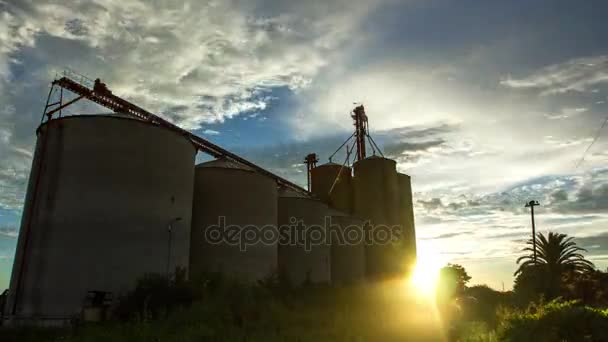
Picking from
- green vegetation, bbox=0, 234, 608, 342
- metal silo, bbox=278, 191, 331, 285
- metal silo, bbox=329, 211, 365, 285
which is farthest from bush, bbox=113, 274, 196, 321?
metal silo, bbox=329, 211, 365, 285

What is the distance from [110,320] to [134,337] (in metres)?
6.51

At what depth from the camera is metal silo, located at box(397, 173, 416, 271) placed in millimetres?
54222

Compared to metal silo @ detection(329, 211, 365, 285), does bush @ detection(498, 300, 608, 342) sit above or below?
below

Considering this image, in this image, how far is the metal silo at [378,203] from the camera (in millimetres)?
51719

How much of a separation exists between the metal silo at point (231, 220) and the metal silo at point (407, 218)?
73.1ft

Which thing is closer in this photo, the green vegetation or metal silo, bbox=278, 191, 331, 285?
the green vegetation

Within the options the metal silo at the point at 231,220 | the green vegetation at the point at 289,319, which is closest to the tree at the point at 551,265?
the green vegetation at the point at 289,319

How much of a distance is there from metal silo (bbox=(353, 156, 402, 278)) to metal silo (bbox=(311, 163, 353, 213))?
96.2 inches

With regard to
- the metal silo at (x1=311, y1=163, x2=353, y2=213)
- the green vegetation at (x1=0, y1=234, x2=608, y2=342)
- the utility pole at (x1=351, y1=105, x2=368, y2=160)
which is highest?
the utility pole at (x1=351, y1=105, x2=368, y2=160)

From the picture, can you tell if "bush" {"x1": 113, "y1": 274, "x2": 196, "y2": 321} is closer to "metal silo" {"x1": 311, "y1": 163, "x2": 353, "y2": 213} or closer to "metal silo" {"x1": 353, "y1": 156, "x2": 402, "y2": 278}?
"metal silo" {"x1": 353, "y1": 156, "x2": 402, "y2": 278}

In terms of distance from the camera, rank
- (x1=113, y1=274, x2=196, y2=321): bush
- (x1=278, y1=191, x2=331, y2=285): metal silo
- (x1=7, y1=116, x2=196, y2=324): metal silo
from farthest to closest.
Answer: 1. (x1=278, y1=191, x2=331, y2=285): metal silo
2. (x1=7, y1=116, x2=196, y2=324): metal silo
3. (x1=113, y1=274, x2=196, y2=321): bush

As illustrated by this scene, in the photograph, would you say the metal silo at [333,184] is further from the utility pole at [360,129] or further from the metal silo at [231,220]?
the metal silo at [231,220]

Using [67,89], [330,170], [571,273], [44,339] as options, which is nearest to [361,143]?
[330,170]

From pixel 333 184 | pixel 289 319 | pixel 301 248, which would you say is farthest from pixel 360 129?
pixel 289 319
